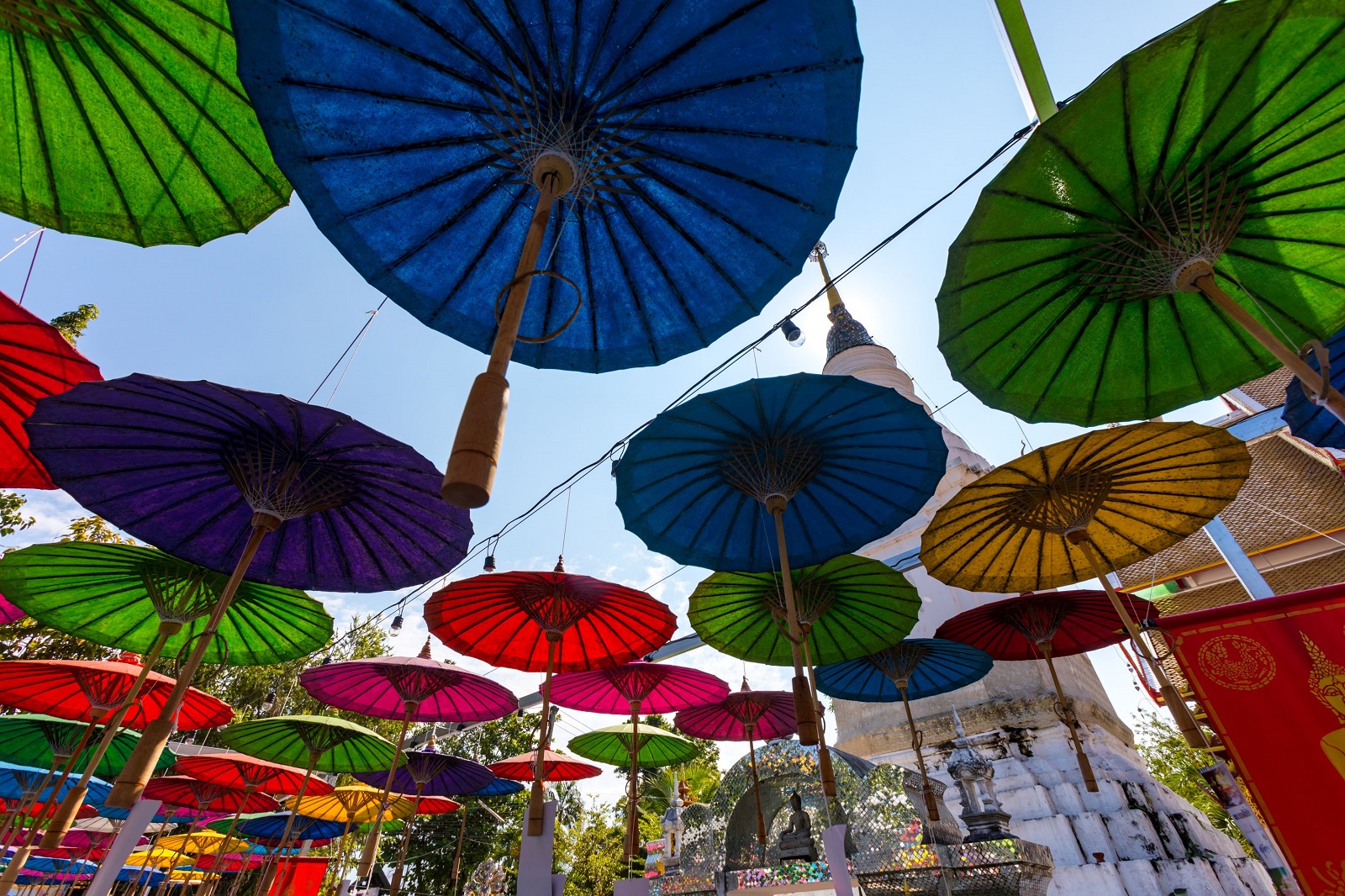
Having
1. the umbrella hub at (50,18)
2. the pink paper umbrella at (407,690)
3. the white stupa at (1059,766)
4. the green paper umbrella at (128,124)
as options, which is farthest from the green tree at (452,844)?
the umbrella hub at (50,18)

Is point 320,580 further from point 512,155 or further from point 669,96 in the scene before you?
point 669,96

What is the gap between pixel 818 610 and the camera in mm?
7301

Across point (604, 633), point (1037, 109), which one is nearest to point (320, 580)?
point (604, 633)

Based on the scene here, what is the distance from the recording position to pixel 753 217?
13.0 feet

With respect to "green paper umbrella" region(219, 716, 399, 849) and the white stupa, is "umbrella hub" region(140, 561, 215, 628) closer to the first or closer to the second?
"green paper umbrella" region(219, 716, 399, 849)

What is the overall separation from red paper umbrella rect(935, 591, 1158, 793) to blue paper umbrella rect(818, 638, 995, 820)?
32 centimetres

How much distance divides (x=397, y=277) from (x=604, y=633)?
5.15 meters

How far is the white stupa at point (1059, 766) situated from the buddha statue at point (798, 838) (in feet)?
11.6

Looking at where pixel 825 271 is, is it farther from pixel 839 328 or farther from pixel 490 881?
pixel 490 881

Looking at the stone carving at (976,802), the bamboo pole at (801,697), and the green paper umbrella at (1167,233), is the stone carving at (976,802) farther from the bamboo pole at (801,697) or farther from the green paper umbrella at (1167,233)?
the green paper umbrella at (1167,233)

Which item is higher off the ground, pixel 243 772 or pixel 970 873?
pixel 243 772

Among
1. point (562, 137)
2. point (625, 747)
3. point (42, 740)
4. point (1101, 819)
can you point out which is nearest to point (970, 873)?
point (1101, 819)

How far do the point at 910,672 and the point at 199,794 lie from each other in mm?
15860

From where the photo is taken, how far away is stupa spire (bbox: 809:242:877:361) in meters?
17.7
